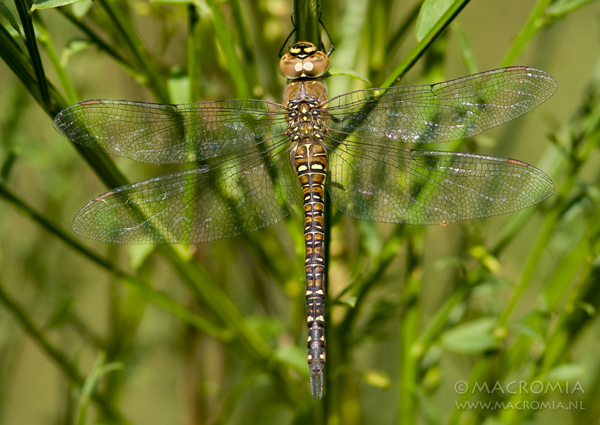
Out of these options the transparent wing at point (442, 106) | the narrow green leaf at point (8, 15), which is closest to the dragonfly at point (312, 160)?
the transparent wing at point (442, 106)

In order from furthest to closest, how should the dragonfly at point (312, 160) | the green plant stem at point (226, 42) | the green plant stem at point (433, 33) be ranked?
the dragonfly at point (312, 160) < the green plant stem at point (226, 42) < the green plant stem at point (433, 33)

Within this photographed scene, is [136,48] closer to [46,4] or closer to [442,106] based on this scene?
[46,4]

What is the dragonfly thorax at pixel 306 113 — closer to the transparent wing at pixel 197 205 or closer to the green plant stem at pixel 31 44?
the transparent wing at pixel 197 205

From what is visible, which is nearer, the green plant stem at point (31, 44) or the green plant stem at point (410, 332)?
the green plant stem at point (31, 44)

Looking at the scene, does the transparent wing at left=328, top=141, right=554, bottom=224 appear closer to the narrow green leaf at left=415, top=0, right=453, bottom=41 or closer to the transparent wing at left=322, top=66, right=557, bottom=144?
the transparent wing at left=322, top=66, right=557, bottom=144

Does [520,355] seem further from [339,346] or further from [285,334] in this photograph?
[285,334]

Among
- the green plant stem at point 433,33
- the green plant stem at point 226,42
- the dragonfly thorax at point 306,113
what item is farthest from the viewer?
the dragonfly thorax at point 306,113

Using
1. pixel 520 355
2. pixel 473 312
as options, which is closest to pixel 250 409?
pixel 473 312

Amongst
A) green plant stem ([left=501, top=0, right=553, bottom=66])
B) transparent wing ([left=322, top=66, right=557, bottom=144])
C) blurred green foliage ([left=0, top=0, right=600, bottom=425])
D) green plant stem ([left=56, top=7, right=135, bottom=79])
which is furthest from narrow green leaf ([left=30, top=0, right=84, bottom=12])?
green plant stem ([left=501, top=0, right=553, bottom=66])

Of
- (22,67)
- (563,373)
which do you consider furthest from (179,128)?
(563,373)
